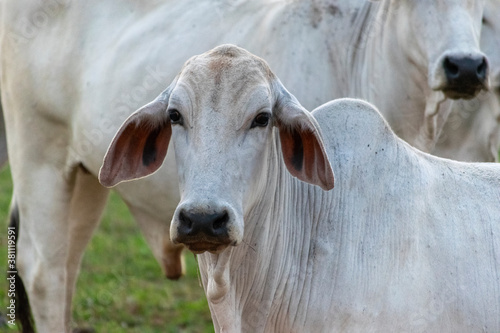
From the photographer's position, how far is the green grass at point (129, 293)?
5.76m

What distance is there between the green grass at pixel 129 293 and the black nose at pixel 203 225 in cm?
311

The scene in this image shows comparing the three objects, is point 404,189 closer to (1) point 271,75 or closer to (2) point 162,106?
(1) point 271,75

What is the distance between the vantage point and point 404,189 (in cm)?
296

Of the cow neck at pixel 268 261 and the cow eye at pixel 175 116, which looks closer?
the cow eye at pixel 175 116

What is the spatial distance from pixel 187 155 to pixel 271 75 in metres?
0.38

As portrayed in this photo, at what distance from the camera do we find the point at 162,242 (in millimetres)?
4934

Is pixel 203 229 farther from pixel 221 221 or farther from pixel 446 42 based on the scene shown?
pixel 446 42

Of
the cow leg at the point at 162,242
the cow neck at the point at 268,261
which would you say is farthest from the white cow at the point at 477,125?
the cow neck at the point at 268,261

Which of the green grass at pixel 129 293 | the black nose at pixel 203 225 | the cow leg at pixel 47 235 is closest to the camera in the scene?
the black nose at pixel 203 225

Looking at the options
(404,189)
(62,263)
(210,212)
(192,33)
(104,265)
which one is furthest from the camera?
(104,265)

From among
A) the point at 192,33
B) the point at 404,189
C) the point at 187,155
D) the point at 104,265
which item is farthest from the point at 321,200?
the point at 104,265

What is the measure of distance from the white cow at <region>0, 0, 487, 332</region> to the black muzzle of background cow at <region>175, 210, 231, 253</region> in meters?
1.69

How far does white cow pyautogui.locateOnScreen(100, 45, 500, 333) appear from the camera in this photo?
2738mm

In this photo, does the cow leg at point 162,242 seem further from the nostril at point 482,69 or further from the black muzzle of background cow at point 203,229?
the black muzzle of background cow at point 203,229
